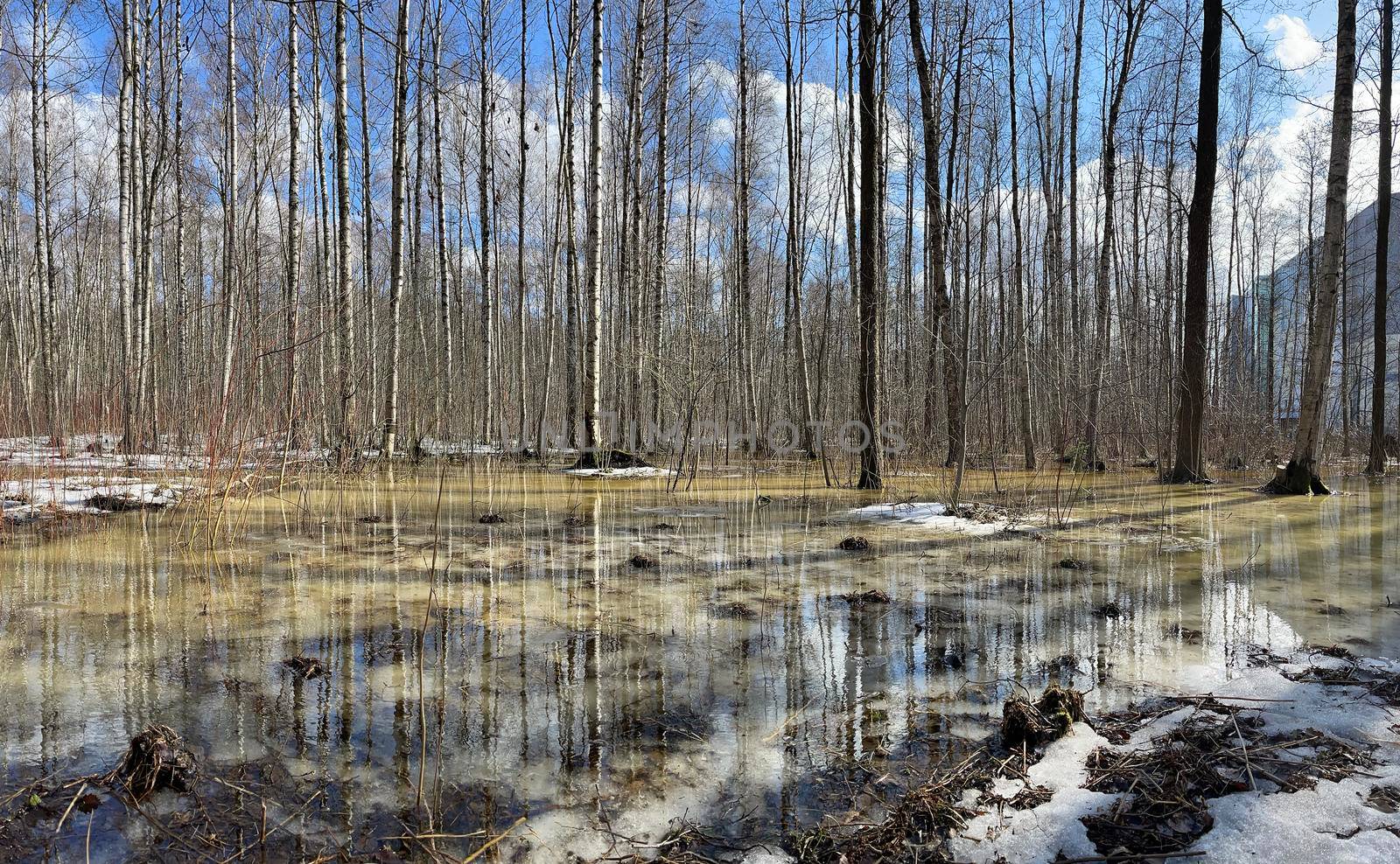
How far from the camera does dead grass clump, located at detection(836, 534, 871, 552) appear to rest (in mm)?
4695

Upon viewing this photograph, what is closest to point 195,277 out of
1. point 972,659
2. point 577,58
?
point 577,58

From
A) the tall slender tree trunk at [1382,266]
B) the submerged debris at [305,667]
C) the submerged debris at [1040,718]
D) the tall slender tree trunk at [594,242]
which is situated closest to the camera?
the submerged debris at [1040,718]

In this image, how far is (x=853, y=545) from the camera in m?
4.74

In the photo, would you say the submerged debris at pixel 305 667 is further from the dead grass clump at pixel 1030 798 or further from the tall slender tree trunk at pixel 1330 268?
the tall slender tree trunk at pixel 1330 268

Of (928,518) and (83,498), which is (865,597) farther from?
(83,498)

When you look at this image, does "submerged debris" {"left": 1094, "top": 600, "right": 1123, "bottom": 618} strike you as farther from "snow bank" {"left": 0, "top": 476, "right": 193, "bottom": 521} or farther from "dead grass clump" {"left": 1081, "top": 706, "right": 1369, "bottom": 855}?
"snow bank" {"left": 0, "top": 476, "right": 193, "bottom": 521}

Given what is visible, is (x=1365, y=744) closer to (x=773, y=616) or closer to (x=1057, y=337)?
(x=773, y=616)

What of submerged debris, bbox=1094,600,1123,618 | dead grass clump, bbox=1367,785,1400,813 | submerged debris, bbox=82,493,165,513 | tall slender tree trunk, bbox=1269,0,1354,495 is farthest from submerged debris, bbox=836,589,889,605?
tall slender tree trunk, bbox=1269,0,1354,495

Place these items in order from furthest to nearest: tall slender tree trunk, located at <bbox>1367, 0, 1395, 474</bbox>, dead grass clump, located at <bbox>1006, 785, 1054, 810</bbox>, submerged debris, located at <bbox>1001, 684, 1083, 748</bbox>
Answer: tall slender tree trunk, located at <bbox>1367, 0, 1395, 474</bbox> → submerged debris, located at <bbox>1001, 684, 1083, 748</bbox> → dead grass clump, located at <bbox>1006, 785, 1054, 810</bbox>

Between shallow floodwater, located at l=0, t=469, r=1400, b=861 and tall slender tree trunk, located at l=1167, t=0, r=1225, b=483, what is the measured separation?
14.5 feet

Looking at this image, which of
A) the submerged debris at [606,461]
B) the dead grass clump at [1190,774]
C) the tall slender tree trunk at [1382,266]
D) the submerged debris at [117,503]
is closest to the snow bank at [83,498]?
the submerged debris at [117,503]

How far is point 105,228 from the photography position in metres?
23.2

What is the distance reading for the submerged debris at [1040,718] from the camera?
1.86m

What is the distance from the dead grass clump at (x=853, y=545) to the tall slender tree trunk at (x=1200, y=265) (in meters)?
6.79
